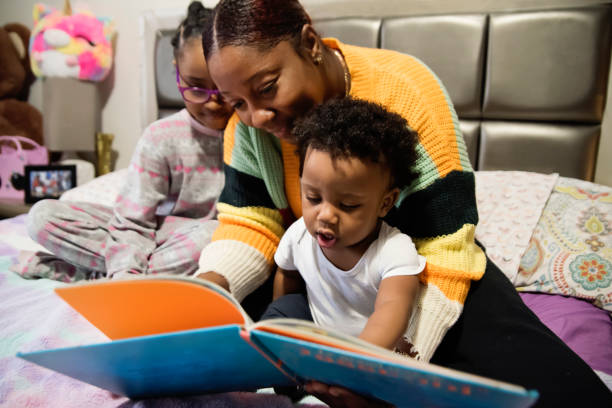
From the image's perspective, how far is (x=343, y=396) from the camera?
0.54m

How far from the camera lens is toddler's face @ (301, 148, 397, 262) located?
708 mm

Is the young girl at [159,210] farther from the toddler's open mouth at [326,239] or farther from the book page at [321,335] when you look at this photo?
the book page at [321,335]

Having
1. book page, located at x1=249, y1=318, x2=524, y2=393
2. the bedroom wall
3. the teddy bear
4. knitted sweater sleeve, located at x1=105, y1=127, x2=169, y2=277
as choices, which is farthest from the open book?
the teddy bear

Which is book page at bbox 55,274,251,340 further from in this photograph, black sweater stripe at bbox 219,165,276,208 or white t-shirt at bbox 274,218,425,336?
black sweater stripe at bbox 219,165,276,208

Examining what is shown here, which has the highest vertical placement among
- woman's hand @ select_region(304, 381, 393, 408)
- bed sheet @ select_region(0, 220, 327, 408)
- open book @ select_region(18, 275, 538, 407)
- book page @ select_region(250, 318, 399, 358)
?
book page @ select_region(250, 318, 399, 358)

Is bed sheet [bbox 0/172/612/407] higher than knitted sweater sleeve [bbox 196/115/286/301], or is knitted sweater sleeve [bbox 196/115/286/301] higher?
knitted sweater sleeve [bbox 196/115/286/301]

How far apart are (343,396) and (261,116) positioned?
1.70 feet

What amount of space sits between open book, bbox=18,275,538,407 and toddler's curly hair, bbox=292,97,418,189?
34cm

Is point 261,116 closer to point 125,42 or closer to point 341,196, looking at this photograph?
point 341,196

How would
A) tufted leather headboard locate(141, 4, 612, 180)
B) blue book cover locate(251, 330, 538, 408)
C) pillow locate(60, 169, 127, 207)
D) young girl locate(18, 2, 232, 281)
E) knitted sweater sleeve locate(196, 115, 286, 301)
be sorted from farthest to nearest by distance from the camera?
pillow locate(60, 169, 127, 207) → tufted leather headboard locate(141, 4, 612, 180) → young girl locate(18, 2, 232, 281) → knitted sweater sleeve locate(196, 115, 286, 301) → blue book cover locate(251, 330, 538, 408)

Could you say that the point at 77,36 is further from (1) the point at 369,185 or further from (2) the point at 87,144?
(1) the point at 369,185

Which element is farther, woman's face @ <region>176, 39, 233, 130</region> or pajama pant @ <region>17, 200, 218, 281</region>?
pajama pant @ <region>17, 200, 218, 281</region>

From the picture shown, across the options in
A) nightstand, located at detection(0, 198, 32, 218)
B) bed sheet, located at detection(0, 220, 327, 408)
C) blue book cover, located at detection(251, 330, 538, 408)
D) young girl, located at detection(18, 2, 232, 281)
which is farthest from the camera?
nightstand, located at detection(0, 198, 32, 218)

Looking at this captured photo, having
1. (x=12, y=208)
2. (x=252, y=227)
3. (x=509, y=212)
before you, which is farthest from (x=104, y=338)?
(x=12, y=208)
